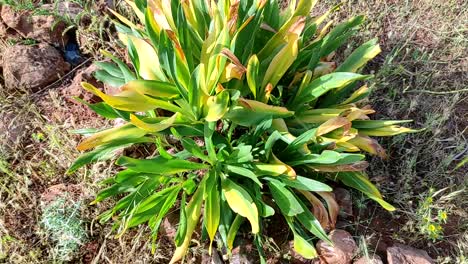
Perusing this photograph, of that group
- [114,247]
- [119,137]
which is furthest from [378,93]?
[114,247]

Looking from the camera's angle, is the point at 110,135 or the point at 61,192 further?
the point at 61,192

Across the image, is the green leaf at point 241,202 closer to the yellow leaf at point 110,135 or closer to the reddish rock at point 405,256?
the yellow leaf at point 110,135

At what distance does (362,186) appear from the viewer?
76.1 inches

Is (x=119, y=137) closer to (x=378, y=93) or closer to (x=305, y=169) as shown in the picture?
(x=305, y=169)

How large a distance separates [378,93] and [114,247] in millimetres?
1641

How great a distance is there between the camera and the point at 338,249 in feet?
6.27

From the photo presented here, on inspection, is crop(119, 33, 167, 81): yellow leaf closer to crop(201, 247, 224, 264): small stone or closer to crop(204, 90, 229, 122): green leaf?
crop(204, 90, 229, 122): green leaf

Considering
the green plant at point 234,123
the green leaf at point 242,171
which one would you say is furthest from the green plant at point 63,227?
the green leaf at point 242,171

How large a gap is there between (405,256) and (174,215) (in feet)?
3.49

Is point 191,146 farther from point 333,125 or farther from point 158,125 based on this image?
point 333,125

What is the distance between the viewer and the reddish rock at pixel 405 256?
195cm

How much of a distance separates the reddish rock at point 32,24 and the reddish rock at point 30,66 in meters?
0.07

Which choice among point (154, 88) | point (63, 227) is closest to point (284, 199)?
point (154, 88)


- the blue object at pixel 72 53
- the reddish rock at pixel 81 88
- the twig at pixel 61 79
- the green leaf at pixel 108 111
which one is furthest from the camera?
the blue object at pixel 72 53
